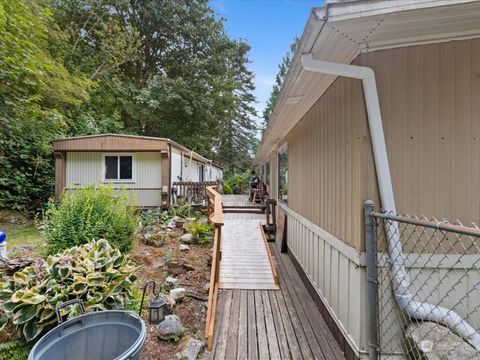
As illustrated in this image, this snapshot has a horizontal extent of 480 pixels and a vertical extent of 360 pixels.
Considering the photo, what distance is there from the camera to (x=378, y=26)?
6.23 feet

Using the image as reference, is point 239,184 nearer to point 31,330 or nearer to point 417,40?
point 31,330

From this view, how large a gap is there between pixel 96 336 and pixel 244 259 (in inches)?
122

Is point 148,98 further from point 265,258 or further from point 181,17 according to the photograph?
point 265,258

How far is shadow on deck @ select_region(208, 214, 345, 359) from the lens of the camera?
2566 mm

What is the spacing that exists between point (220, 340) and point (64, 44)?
15.6 meters

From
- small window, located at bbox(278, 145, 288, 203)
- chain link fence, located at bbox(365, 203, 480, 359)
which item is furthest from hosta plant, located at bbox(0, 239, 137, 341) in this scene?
small window, located at bbox(278, 145, 288, 203)

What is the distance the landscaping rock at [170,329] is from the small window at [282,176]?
13.6 feet

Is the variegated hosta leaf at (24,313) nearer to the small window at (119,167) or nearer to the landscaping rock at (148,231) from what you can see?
the landscaping rock at (148,231)

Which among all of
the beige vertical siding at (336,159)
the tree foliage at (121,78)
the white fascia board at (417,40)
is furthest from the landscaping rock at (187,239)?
the tree foliage at (121,78)

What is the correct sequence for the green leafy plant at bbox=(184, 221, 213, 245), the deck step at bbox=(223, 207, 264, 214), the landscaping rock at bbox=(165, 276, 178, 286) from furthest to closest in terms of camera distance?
1. the deck step at bbox=(223, 207, 264, 214)
2. the green leafy plant at bbox=(184, 221, 213, 245)
3. the landscaping rock at bbox=(165, 276, 178, 286)

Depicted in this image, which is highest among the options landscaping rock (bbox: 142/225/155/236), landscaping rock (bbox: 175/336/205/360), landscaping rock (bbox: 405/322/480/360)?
landscaping rock (bbox: 405/322/480/360)

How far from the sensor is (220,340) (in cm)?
276

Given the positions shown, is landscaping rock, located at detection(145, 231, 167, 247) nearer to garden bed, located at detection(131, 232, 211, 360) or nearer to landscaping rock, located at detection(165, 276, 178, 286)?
garden bed, located at detection(131, 232, 211, 360)

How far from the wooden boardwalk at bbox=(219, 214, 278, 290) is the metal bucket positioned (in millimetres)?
2070
